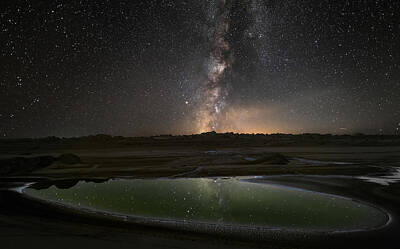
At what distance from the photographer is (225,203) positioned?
1135cm

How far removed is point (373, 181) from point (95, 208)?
489 inches

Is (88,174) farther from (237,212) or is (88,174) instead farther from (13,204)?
(237,212)

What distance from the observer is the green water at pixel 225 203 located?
884cm

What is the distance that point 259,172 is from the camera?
20141 millimetres

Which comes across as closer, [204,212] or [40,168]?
[204,212]

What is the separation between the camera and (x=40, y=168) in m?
23.9

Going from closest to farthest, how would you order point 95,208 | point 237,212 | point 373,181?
point 237,212, point 95,208, point 373,181

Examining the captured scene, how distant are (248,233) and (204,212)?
270cm

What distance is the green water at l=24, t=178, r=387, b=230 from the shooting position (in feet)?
29.0

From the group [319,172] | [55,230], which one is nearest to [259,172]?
[319,172]

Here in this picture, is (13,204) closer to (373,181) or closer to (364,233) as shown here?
(364,233)

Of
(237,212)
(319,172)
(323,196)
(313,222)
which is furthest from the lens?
(319,172)

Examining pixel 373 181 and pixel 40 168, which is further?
pixel 40 168

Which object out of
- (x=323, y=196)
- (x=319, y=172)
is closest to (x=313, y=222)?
(x=323, y=196)
